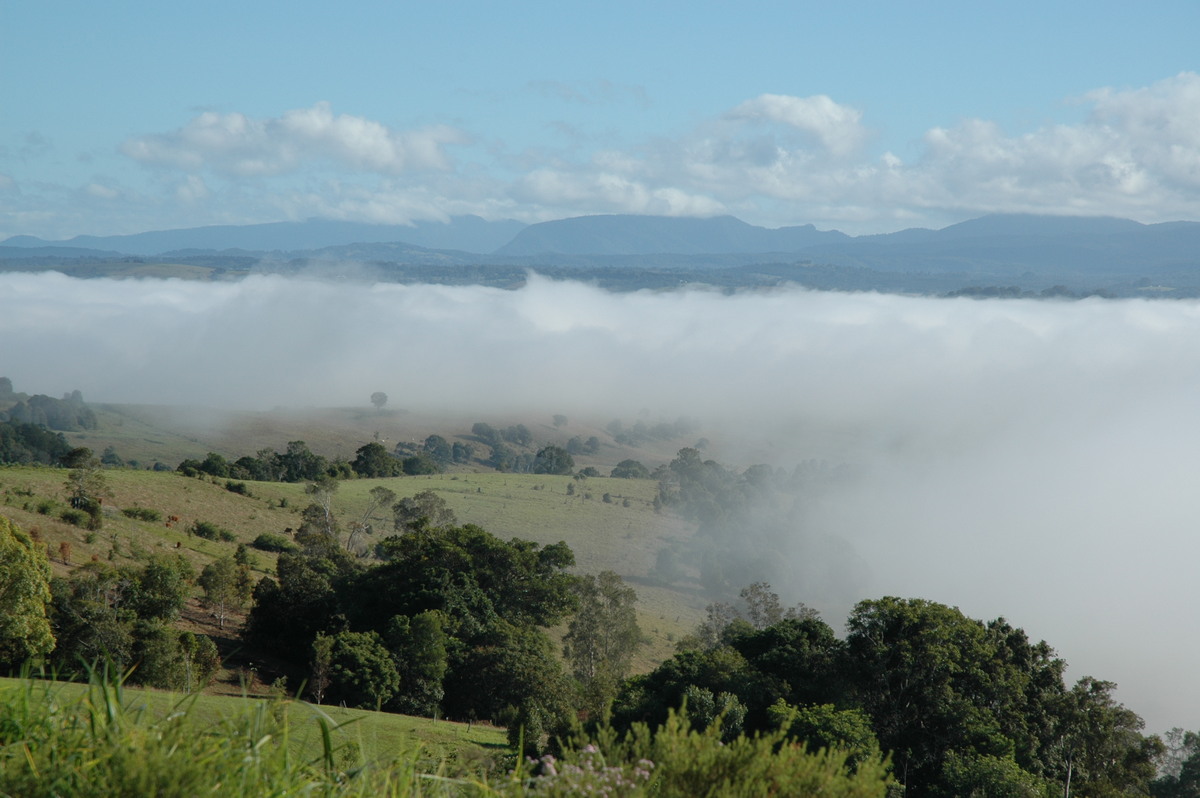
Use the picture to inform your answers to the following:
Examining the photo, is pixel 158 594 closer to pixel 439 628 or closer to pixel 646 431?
pixel 439 628

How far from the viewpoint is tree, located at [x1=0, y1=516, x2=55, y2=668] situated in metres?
25.0

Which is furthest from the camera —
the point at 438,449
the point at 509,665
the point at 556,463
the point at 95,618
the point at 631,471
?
the point at 438,449

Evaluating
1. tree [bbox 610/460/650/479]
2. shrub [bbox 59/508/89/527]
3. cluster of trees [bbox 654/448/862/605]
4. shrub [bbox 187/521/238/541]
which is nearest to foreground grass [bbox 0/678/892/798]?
shrub [bbox 59/508/89/527]

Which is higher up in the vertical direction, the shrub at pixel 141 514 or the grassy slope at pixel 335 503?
the shrub at pixel 141 514

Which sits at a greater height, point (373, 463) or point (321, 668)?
point (321, 668)

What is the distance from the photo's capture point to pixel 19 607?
25.4 m

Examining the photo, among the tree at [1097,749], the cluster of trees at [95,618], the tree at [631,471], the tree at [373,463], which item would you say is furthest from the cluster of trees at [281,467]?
the tree at [1097,749]

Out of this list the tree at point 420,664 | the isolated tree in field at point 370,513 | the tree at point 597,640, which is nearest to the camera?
the tree at point 420,664

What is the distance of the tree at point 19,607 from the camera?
25.0 m

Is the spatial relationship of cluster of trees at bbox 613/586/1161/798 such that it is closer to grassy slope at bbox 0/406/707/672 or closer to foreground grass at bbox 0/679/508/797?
grassy slope at bbox 0/406/707/672

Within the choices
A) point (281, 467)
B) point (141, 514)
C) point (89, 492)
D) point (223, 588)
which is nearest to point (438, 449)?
point (281, 467)

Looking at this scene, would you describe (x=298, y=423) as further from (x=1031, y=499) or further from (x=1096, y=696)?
(x=1096, y=696)

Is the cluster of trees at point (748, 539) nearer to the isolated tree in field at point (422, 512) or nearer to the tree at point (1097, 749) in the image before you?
the isolated tree in field at point (422, 512)

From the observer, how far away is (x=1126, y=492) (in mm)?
152875
